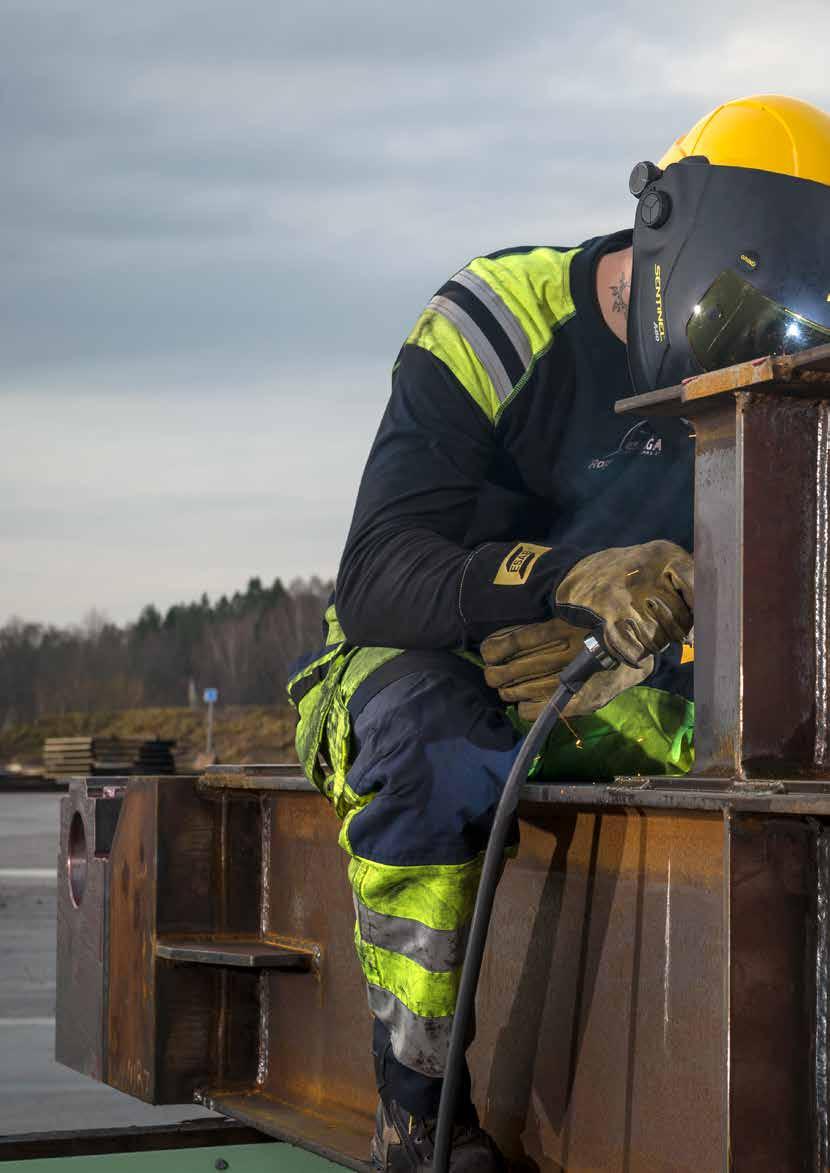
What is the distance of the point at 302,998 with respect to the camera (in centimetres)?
349

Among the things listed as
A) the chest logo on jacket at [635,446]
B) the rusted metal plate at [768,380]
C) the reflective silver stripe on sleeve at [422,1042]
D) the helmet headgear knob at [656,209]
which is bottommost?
the reflective silver stripe on sleeve at [422,1042]

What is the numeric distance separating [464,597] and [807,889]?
91 centimetres

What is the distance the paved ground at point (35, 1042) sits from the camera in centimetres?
562

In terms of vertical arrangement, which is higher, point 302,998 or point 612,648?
point 612,648

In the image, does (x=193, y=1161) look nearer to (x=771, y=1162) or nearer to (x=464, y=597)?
(x=464, y=597)

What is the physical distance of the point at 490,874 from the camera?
2475mm

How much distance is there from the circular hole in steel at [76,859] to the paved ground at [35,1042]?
1.43m

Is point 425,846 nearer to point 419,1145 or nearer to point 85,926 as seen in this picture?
point 419,1145

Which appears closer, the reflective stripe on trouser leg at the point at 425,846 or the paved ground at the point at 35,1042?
the reflective stripe on trouser leg at the point at 425,846

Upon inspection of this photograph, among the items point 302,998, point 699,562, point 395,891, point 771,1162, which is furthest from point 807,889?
point 302,998

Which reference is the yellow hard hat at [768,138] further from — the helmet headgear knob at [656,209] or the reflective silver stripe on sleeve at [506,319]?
the reflective silver stripe on sleeve at [506,319]

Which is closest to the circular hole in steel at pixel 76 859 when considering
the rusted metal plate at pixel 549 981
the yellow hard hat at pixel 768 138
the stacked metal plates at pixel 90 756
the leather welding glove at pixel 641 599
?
the rusted metal plate at pixel 549 981

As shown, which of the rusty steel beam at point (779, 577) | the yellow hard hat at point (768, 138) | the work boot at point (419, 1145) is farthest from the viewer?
the yellow hard hat at point (768, 138)

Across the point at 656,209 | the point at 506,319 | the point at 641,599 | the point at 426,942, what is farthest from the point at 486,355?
the point at 426,942
